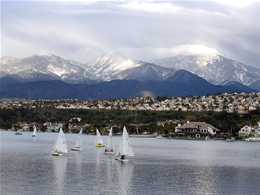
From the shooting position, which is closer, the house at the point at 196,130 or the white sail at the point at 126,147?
the white sail at the point at 126,147

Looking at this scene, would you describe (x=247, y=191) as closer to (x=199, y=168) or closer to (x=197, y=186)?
(x=197, y=186)

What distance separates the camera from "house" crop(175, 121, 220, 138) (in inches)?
5842

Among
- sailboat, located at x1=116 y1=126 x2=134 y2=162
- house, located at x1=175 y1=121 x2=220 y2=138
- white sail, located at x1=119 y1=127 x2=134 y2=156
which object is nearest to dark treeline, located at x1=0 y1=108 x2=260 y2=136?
house, located at x1=175 y1=121 x2=220 y2=138

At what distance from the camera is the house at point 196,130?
148 metres

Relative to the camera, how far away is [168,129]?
15688 centimetres

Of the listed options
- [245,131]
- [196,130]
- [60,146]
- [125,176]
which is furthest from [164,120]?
[125,176]

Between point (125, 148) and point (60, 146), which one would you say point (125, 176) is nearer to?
point (125, 148)

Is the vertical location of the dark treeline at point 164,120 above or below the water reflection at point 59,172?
above

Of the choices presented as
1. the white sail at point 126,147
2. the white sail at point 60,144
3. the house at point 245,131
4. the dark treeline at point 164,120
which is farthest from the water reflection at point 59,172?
the dark treeline at point 164,120

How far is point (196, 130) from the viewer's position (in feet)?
493

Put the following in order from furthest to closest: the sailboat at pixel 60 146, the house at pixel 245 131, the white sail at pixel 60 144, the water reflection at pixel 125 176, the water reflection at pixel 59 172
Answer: the house at pixel 245 131 < the white sail at pixel 60 144 < the sailboat at pixel 60 146 < the water reflection at pixel 125 176 < the water reflection at pixel 59 172

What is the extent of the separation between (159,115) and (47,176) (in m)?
142

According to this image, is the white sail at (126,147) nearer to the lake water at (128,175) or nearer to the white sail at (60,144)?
the lake water at (128,175)

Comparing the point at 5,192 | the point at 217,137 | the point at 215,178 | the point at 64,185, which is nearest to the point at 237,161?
the point at 215,178
